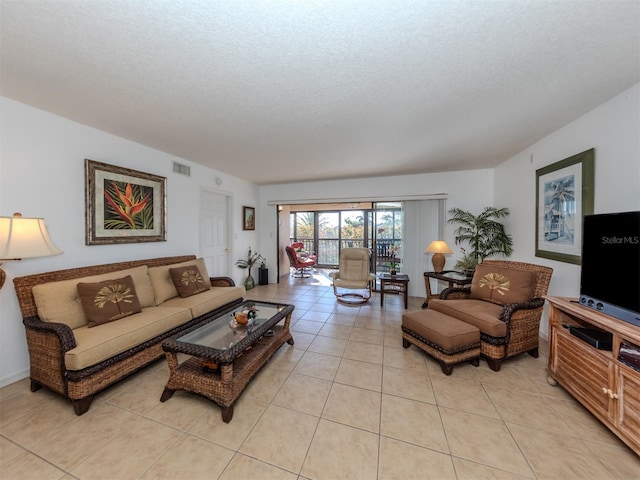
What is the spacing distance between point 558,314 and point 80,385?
145 inches

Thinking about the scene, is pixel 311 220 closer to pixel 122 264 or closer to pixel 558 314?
pixel 122 264

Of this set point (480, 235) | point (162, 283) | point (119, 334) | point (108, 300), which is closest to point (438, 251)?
point (480, 235)

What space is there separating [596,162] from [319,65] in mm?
2615

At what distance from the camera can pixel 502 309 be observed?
7.64 feet

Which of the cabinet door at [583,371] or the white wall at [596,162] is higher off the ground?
the white wall at [596,162]

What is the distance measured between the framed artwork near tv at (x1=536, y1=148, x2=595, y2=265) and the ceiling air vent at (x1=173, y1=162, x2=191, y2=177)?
4.87m

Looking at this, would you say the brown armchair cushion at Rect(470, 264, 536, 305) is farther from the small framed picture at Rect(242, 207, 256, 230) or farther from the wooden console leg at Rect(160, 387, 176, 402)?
the small framed picture at Rect(242, 207, 256, 230)

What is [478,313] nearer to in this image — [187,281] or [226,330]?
[226,330]

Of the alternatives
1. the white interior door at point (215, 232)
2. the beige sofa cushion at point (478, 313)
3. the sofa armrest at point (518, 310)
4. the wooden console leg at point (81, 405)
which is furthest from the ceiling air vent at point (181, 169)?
the sofa armrest at point (518, 310)

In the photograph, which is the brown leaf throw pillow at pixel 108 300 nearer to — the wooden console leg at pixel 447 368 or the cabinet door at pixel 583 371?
the wooden console leg at pixel 447 368

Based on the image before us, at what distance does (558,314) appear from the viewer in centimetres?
197

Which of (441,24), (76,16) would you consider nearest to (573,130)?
(441,24)

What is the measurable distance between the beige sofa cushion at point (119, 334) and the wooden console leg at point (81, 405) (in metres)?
0.24

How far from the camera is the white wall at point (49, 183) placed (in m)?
2.04
